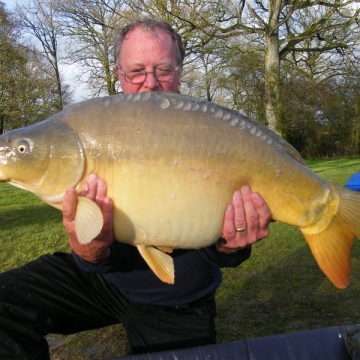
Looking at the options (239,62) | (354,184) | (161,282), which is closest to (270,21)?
(239,62)

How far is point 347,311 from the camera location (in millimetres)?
2486

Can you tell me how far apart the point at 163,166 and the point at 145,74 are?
2.30 feet

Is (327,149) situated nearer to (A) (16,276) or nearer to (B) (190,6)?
(B) (190,6)

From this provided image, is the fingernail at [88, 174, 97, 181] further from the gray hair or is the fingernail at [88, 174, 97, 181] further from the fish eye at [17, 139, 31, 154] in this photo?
the gray hair

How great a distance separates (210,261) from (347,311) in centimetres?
126

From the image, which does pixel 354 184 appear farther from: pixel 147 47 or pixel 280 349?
pixel 147 47

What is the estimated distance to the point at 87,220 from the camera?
1.18 meters

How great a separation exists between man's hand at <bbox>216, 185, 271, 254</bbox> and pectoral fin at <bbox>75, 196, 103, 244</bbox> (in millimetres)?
379

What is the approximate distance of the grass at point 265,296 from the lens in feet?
7.47

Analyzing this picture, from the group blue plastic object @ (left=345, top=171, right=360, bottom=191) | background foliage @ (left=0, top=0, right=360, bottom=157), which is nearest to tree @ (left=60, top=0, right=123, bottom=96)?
background foliage @ (left=0, top=0, right=360, bottom=157)

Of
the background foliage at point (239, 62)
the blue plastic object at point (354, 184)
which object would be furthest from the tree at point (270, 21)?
the blue plastic object at point (354, 184)

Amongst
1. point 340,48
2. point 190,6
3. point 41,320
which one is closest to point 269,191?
point 41,320

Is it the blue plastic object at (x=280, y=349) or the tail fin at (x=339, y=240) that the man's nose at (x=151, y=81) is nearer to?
the tail fin at (x=339, y=240)

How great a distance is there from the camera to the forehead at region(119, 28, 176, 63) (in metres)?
1.78
